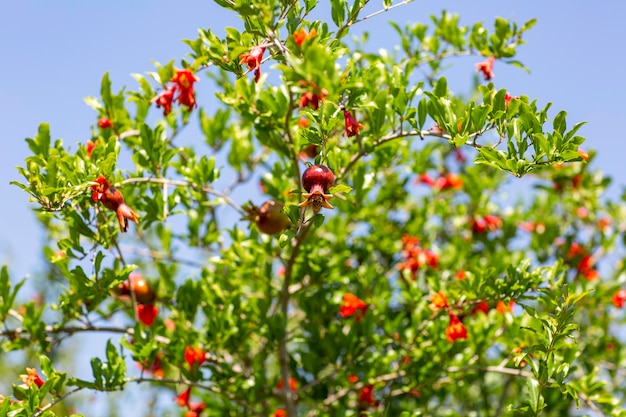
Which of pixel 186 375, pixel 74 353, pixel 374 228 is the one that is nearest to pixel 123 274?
pixel 186 375

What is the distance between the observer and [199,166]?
2.30 metres

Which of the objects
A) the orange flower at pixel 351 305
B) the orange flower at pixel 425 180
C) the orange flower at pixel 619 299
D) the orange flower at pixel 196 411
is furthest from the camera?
the orange flower at pixel 425 180

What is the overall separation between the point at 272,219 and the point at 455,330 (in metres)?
0.78

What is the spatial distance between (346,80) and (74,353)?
5.18 meters

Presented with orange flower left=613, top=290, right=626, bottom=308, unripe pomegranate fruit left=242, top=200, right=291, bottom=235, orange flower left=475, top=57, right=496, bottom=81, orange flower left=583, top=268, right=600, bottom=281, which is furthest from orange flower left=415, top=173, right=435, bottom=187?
unripe pomegranate fruit left=242, top=200, right=291, bottom=235

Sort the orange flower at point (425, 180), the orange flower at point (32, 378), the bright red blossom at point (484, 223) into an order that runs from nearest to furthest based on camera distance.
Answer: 1. the orange flower at point (32, 378)
2. the bright red blossom at point (484, 223)
3. the orange flower at point (425, 180)

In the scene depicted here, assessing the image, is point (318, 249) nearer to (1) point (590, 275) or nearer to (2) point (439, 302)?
(2) point (439, 302)

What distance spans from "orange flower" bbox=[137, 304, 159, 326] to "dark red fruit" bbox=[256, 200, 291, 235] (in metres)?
0.63

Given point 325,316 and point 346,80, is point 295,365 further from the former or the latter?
point 346,80

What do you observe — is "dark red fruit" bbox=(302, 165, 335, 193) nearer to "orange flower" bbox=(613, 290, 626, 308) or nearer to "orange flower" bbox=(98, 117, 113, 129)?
"orange flower" bbox=(98, 117, 113, 129)

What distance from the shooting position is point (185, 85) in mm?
2072

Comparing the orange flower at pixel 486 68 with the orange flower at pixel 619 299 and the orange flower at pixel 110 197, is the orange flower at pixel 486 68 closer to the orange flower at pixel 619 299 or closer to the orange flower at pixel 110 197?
the orange flower at pixel 619 299

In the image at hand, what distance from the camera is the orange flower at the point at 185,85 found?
2043 millimetres

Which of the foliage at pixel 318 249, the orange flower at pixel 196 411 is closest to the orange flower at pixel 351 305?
the foliage at pixel 318 249
